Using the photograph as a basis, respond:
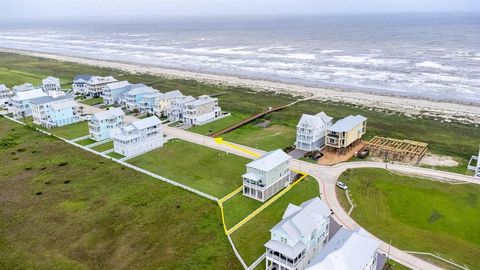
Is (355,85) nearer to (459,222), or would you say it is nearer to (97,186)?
(459,222)

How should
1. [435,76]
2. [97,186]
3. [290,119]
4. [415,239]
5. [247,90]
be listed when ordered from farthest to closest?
1. [435,76]
2. [247,90]
3. [290,119]
4. [97,186]
5. [415,239]


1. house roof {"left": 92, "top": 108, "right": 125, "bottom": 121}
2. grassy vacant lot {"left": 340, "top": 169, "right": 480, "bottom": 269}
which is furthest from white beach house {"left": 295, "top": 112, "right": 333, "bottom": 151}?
house roof {"left": 92, "top": 108, "right": 125, "bottom": 121}

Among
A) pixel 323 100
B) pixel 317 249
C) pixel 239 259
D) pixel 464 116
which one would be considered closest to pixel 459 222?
pixel 317 249

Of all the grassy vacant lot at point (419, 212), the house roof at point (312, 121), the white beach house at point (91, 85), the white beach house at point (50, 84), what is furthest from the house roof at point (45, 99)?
the grassy vacant lot at point (419, 212)

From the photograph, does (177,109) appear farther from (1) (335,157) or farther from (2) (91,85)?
(1) (335,157)

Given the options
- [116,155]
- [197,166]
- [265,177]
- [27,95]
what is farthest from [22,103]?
[265,177]

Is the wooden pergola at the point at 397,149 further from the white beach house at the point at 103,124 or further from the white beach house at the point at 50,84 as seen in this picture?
the white beach house at the point at 50,84
